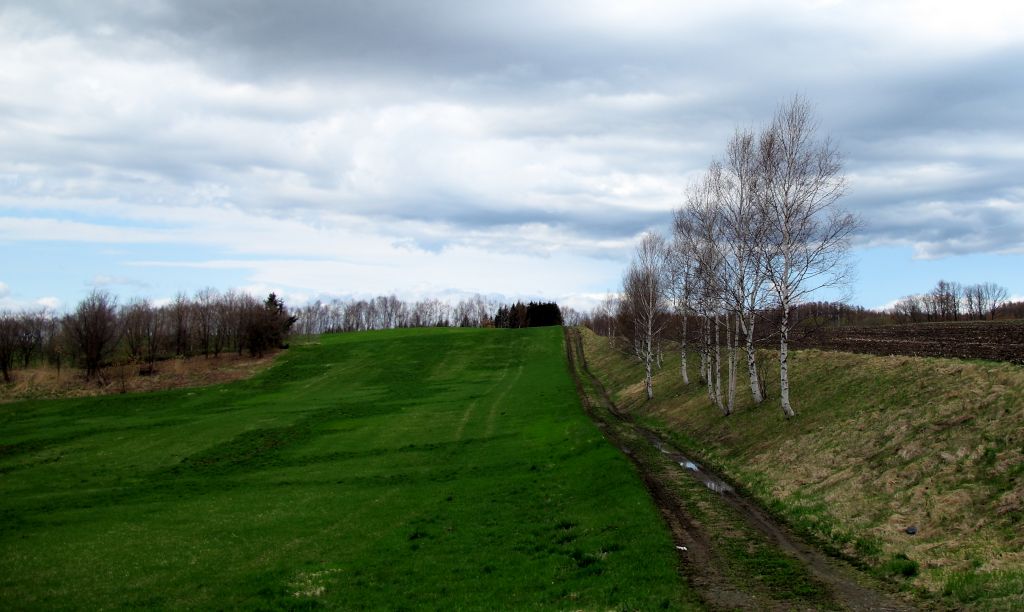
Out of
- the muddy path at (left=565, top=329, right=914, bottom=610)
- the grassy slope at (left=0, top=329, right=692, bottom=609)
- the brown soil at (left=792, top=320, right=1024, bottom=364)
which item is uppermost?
the brown soil at (left=792, top=320, right=1024, bottom=364)

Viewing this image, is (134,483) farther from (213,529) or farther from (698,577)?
(698,577)

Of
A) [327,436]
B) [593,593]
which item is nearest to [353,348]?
[327,436]

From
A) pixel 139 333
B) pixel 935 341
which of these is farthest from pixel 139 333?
pixel 935 341

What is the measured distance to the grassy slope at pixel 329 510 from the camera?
683 inches

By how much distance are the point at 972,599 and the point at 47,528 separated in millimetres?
32610

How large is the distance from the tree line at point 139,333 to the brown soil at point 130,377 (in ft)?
6.39

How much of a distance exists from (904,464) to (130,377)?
95213mm

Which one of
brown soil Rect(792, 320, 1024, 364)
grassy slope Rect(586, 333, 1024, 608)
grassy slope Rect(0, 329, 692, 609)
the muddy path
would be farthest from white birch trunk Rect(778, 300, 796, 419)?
grassy slope Rect(0, 329, 692, 609)

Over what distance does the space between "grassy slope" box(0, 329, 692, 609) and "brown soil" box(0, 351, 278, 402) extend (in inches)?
559

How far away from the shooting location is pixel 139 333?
105062mm

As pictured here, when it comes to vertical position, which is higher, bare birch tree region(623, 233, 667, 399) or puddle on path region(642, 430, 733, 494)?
bare birch tree region(623, 233, 667, 399)

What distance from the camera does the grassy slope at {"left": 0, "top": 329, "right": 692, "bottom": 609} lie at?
1734cm

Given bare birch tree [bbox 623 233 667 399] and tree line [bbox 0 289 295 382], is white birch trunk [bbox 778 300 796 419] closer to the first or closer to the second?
bare birch tree [bbox 623 233 667 399]

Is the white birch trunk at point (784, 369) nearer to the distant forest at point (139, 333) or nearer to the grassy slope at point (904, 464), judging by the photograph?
the grassy slope at point (904, 464)
